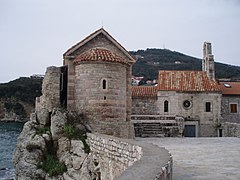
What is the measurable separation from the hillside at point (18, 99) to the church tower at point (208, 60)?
58048 mm

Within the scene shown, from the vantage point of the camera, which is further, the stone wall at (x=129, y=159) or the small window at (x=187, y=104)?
the small window at (x=187, y=104)

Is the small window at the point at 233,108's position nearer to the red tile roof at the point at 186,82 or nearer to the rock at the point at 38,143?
the red tile roof at the point at 186,82

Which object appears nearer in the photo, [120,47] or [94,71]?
[94,71]

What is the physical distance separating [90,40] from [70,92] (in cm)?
289

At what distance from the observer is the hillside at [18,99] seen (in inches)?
3354

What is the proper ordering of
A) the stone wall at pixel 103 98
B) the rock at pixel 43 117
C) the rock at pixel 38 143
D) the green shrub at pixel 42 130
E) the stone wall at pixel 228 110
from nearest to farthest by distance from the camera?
the rock at pixel 38 143 < the green shrub at pixel 42 130 < the stone wall at pixel 103 98 < the rock at pixel 43 117 < the stone wall at pixel 228 110

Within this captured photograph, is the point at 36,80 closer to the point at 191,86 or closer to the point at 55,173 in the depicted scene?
the point at 191,86

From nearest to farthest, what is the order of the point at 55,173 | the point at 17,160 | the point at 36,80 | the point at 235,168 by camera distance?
1. the point at 235,168
2. the point at 55,173
3. the point at 17,160
4. the point at 36,80

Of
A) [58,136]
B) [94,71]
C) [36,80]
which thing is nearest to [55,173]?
[58,136]

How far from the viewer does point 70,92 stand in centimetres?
1667

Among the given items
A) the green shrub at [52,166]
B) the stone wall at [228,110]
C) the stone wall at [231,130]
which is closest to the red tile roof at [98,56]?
the green shrub at [52,166]

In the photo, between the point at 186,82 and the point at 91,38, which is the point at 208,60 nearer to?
the point at 186,82

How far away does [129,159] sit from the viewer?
30.4 feet

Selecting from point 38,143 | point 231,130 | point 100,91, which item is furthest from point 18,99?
point 38,143
